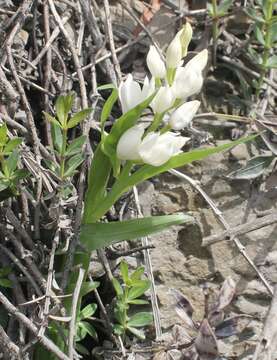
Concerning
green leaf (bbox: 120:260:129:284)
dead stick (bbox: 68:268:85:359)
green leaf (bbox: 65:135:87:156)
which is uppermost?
green leaf (bbox: 65:135:87:156)

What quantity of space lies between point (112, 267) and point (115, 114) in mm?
451

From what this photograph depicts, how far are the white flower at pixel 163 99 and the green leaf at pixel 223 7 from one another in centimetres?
80

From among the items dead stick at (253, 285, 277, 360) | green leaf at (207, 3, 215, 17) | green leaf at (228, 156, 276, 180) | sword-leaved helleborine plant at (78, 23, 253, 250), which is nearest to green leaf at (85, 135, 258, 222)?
sword-leaved helleborine plant at (78, 23, 253, 250)

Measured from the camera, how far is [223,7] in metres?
1.97

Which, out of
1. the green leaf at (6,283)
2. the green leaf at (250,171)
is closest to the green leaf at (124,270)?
the green leaf at (6,283)

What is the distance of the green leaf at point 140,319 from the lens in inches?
59.5

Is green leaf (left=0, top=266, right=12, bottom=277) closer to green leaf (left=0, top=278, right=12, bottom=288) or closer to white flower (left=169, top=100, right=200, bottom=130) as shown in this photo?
green leaf (left=0, top=278, right=12, bottom=288)

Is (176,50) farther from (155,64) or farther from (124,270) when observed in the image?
(124,270)

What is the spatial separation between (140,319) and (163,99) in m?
0.53

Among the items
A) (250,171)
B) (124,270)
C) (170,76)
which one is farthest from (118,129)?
(250,171)

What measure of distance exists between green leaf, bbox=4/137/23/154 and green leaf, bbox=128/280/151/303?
0.40 meters

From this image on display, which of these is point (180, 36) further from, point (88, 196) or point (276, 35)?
point (276, 35)

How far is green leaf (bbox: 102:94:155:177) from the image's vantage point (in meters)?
1.22

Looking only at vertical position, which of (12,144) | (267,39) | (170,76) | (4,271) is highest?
(170,76)
